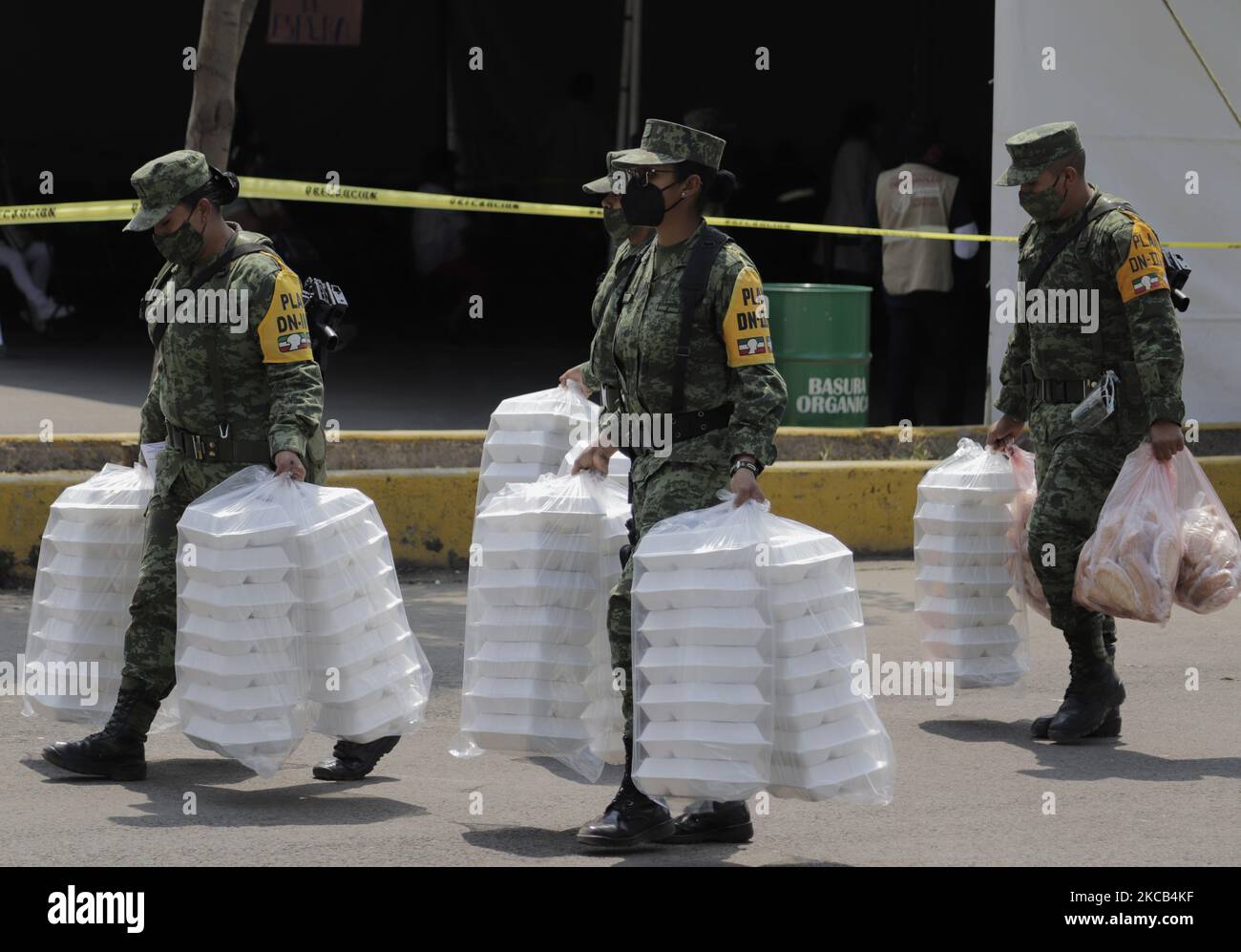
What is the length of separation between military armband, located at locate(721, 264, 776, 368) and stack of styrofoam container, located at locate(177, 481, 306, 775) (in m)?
1.35

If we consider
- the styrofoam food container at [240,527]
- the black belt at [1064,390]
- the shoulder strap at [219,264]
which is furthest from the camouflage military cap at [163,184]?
the black belt at [1064,390]

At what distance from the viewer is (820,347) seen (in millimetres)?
10742

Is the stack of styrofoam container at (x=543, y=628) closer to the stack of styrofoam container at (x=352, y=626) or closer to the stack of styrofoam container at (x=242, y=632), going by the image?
the stack of styrofoam container at (x=352, y=626)

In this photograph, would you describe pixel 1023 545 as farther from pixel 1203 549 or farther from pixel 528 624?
pixel 528 624

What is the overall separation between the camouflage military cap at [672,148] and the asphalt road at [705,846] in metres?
1.83

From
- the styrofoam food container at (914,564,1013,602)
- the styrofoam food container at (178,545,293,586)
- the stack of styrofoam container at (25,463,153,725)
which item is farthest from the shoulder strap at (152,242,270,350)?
the styrofoam food container at (914,564,1013,602)

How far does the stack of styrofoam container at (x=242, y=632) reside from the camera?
17.2 feet

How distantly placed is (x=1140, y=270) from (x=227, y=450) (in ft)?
9.69

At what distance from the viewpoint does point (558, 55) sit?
16.5 meters

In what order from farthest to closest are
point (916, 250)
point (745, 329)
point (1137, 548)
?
1. point (916, 250)
2. point (1137, 548)
3. point (745, 329)

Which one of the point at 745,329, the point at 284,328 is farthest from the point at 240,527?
the point at 745,329

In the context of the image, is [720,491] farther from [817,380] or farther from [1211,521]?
[817,380]

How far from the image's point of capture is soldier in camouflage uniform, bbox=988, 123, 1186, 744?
243 inches

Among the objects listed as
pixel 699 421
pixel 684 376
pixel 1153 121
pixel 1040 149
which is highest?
pixel 1153 121
